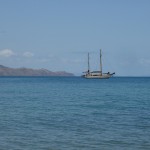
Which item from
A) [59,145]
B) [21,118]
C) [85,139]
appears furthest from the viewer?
[21,118]

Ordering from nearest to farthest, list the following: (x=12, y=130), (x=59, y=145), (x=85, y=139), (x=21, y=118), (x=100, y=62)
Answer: (x=59, y=145) → (x=85, y=139) → (x=12, y=130) → (x=21, y=118) → (x=100, y=62)

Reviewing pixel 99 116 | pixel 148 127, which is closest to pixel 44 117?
pixel 99 116

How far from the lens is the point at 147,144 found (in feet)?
81.4

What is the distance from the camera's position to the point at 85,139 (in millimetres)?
26234

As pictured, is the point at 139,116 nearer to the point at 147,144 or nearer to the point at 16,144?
the point at 147,144

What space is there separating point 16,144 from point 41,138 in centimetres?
220

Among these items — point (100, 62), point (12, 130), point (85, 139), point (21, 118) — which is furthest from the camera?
point (100, 62)

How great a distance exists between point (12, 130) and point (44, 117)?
820 centimetres

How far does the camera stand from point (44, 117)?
123 feet

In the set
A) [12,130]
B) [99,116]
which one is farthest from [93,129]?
[99,116]

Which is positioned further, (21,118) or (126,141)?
(21,118)

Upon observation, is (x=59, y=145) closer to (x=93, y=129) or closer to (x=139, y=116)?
(x=93, y=129)

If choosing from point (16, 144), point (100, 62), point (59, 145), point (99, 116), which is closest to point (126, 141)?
point (59, 145)

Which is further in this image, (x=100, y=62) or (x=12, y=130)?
(x=100, y=62)
